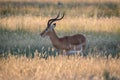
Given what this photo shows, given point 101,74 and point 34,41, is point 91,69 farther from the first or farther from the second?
point 34,41

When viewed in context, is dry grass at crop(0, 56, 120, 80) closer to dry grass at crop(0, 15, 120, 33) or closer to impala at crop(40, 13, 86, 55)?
impala at crop(40, 13, 86, 55)

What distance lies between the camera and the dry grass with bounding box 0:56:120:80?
23.6 feet

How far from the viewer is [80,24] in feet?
46.6

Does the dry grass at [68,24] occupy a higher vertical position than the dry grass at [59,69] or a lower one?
higher

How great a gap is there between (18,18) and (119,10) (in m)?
4.59

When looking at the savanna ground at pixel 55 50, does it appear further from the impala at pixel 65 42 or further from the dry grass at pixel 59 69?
the impala at pixel 65 42

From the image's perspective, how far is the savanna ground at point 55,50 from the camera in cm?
741

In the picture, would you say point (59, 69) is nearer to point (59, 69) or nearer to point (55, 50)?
point (59, 69)

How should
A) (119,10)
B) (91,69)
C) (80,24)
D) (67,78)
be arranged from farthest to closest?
(119,10)
(80,24)
(91,69)
(67,78)

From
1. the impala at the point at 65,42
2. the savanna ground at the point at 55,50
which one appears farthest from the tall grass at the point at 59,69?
the impala at the point at 65,42

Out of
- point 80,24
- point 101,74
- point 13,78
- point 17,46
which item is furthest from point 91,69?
point 80,24

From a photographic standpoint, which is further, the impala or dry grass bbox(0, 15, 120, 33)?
dry grass bbox(0, 15, 120, 33)

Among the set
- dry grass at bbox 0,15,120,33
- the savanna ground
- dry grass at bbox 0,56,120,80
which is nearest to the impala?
the savanna ground

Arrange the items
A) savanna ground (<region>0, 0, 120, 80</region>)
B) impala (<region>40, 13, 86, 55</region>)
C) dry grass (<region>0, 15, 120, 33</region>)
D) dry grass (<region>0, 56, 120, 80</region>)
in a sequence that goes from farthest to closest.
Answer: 1. dry grass (<region>0, 15, 120, 33</region>)
2. impala (<region>40, 13, 86, 55</region>)
3. savanna ground (<region>0, 0, 120, 80</region>)
4. dry grass (<region>0, 56, 120, 80</region>)
